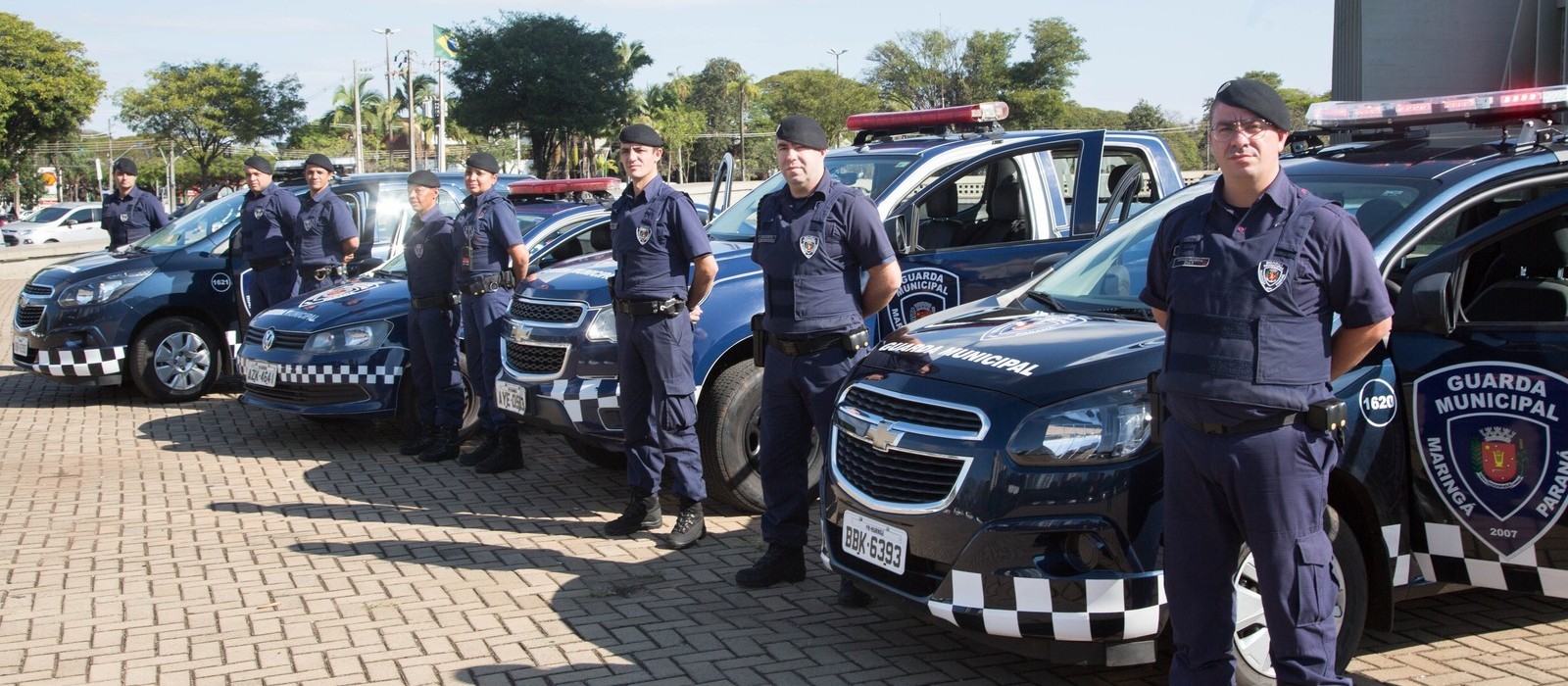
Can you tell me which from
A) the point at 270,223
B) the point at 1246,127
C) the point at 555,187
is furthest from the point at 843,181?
the point at 270,223

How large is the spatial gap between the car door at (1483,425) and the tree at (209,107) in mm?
49877

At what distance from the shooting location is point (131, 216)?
12.8 m

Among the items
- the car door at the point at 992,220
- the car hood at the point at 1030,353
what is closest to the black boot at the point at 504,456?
the car door at the point at 992,220

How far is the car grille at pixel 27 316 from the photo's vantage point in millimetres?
10484

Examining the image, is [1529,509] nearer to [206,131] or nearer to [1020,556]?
[1020,556]

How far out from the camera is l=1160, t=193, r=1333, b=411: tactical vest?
3203 mm

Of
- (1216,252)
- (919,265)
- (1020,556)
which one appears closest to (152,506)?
(919,265)

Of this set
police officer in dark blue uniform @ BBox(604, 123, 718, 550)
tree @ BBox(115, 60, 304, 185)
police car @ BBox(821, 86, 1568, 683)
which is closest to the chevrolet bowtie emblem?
police car @ BBox(821, 86, 1568, 683)

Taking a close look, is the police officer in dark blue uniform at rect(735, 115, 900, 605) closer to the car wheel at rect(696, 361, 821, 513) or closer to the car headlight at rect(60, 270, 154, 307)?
the car wheel at rect(696, 361, 821, 513)

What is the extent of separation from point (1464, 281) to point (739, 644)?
8.83 feet

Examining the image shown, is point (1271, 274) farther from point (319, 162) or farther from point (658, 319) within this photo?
point (319, 162)

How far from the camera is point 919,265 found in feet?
22.5

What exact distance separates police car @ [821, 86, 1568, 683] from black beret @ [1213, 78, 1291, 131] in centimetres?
89

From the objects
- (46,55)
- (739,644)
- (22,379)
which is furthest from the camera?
(46,55)
